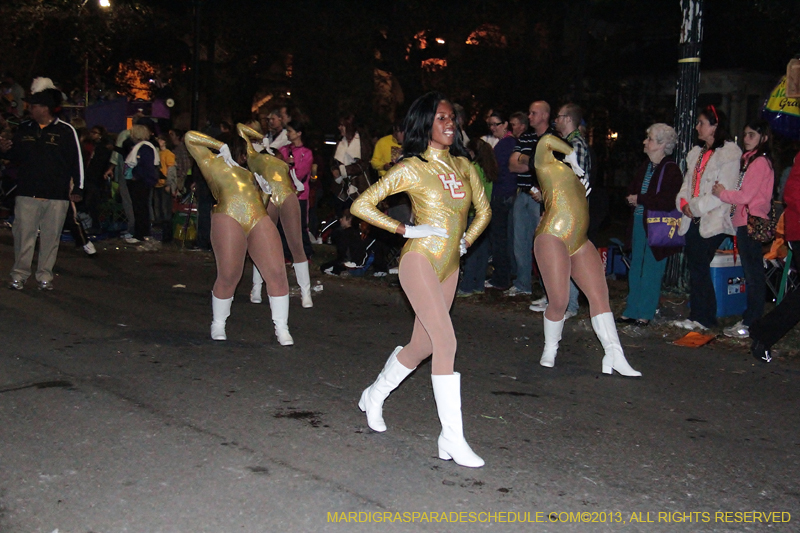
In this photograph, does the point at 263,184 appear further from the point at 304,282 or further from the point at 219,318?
the point at 304,282

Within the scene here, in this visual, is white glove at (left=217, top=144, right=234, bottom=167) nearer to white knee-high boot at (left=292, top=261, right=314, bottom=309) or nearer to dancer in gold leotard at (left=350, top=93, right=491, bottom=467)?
white knee-high boot at (left=292, top=261, right=314, bottom=309)

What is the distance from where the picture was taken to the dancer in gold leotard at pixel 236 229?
7.54m

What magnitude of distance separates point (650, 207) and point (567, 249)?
190 cm

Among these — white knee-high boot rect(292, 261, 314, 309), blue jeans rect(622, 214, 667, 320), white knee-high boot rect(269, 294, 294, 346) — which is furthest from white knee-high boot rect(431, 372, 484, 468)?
white knee-high boot rect(292, 261, 314, 309)

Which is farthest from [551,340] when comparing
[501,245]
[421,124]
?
[501,245]

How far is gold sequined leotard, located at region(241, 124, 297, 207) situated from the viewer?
29.5 ft

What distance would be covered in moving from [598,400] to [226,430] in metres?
2.57

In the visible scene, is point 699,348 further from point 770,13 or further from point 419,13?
point 419,13

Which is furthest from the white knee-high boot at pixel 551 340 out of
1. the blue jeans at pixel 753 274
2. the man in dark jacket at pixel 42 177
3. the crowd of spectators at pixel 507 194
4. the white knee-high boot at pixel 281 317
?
the man in dark jacket at pixel 42 177

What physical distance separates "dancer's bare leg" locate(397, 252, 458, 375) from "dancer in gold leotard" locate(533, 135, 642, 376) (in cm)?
192

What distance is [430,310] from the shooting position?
493 centimetres

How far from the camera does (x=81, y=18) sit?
28.6m

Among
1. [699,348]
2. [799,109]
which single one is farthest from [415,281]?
[799,109]

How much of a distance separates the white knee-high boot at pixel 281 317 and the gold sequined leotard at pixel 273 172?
1.68 meters
